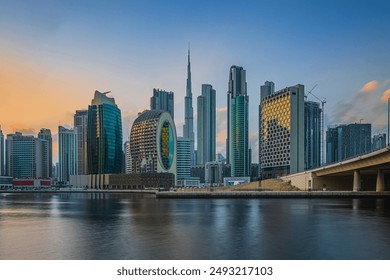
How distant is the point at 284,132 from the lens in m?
174

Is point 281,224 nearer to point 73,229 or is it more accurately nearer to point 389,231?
point 389,231

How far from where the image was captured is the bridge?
70062 millimetres

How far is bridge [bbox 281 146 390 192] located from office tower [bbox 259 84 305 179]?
214ft

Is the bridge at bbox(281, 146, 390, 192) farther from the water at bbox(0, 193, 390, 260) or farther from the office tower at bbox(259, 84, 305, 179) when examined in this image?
the office tower at bbox(259, 84, 305, 179)

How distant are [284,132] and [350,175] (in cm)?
8243

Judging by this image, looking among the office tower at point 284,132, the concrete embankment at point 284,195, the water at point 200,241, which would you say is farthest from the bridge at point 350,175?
the office tower at point 284,132

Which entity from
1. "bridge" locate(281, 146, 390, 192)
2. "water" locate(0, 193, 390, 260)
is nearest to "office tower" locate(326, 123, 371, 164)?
"bridge" locate(281, 146, 390, 192)

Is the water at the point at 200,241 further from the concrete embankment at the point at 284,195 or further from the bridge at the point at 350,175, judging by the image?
the concrete embankment at the point at 284,195

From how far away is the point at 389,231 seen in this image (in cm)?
2766

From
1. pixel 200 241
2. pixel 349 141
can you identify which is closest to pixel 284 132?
pixel 349 141

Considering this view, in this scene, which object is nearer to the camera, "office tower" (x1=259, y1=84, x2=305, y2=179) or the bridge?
the bridge

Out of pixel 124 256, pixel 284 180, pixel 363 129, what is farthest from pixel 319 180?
pixel 124 256

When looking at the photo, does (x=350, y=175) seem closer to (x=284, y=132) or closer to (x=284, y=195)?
(x=284, y=195)
